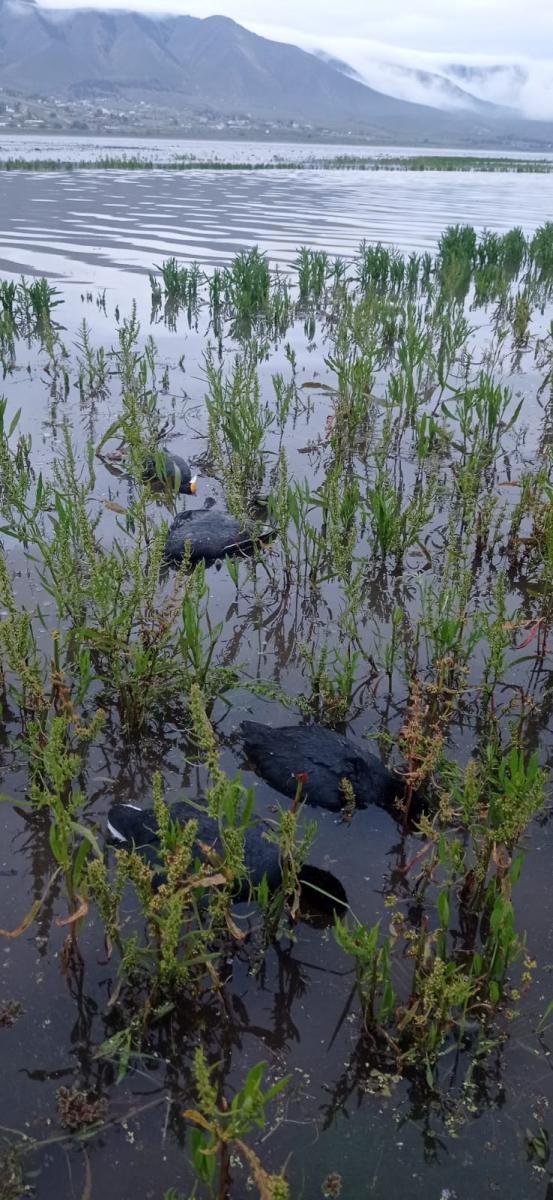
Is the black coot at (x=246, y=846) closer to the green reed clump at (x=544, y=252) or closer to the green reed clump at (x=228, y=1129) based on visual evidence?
the green reed clump at (x=228, y=1129)

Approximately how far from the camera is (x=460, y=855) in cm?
208

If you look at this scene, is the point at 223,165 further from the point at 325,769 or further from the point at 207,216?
the point at 325,769

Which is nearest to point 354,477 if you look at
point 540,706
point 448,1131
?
point 540,706

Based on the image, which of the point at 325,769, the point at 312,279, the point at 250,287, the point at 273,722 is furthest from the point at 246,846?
the point at 312,279

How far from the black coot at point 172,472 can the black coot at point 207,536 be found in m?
0.48

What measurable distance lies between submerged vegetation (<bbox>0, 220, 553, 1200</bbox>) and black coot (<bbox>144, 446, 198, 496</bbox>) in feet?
0.20

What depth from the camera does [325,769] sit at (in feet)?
8.42

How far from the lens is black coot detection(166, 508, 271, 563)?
3.94m

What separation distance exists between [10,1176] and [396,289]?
32.6 feet

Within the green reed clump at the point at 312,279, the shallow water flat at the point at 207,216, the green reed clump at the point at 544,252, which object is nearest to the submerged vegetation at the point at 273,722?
the green reed clump at the point at 312,279

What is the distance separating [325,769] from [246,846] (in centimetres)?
41

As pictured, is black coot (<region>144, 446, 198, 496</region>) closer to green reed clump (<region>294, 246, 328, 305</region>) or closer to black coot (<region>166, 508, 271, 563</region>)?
black coot (<region>166, 508, 271, 563</region>)

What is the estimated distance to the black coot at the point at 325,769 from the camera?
2561 millimetres

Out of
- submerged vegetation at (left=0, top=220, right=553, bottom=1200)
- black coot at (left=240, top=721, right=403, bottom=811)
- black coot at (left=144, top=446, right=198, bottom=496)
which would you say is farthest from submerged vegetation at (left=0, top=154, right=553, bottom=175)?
black coot at (left=240, top=721, right=403, bottom=811)
